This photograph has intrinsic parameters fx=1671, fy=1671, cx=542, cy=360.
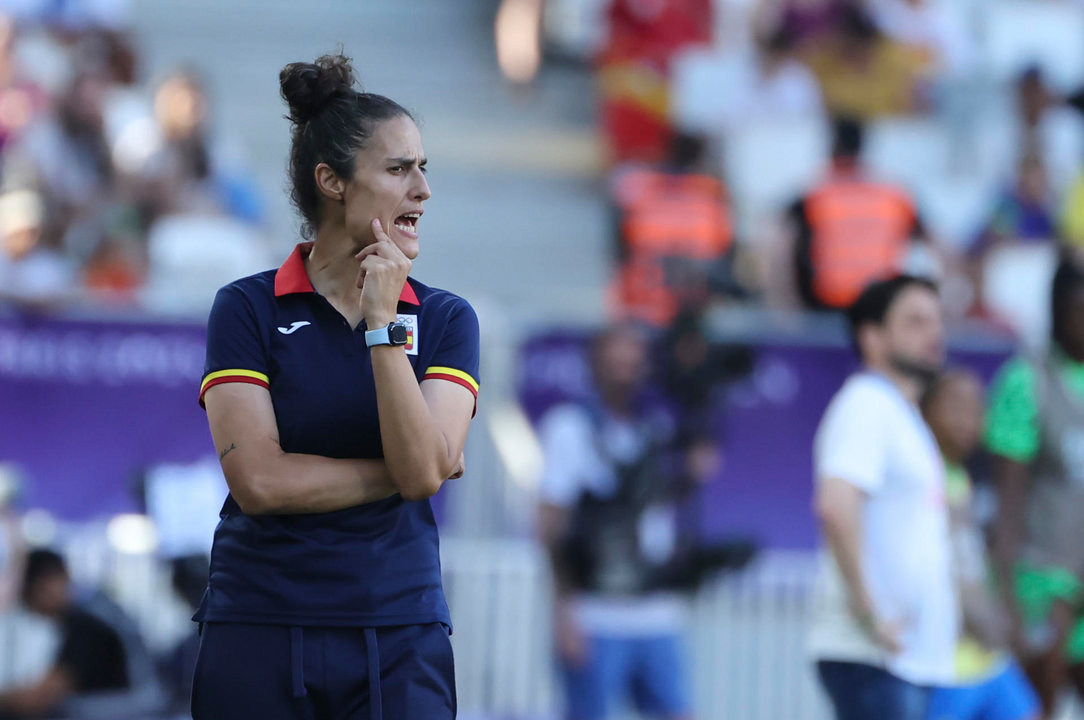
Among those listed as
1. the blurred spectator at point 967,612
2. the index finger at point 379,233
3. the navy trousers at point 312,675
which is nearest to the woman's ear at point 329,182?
the index finger at point 379,233

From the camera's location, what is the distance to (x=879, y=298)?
527 cm

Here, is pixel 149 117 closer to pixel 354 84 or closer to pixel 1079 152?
pixel 1079 152

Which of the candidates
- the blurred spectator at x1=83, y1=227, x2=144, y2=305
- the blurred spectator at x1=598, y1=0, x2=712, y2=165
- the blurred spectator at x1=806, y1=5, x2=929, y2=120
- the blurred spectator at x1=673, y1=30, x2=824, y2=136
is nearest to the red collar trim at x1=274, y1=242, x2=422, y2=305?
the blurred spectator at x1=83, y1=227, x2=144, y2=305

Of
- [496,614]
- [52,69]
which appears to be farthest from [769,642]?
[52,69]

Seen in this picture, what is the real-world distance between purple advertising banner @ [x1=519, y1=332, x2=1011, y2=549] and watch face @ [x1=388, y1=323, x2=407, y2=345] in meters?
5.40

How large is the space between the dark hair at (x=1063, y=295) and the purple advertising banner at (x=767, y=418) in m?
1.92

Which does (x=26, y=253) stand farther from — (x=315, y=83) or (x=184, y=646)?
(x=315, y=83)

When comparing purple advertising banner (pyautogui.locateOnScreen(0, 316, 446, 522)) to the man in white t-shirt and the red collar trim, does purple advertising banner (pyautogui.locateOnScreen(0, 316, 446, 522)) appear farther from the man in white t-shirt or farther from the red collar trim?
the red collar trim

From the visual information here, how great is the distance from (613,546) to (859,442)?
8.42 feet

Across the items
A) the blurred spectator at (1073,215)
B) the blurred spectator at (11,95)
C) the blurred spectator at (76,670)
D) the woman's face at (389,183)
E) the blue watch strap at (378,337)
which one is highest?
the blurred spectator at (11,95)

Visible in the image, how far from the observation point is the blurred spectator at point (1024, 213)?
10.9m

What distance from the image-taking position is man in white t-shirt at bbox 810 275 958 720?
4.96 meters

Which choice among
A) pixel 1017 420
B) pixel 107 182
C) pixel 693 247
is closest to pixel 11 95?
pixel 107 182

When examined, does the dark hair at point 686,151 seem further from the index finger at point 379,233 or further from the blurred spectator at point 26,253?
the index finger at point 379,233
